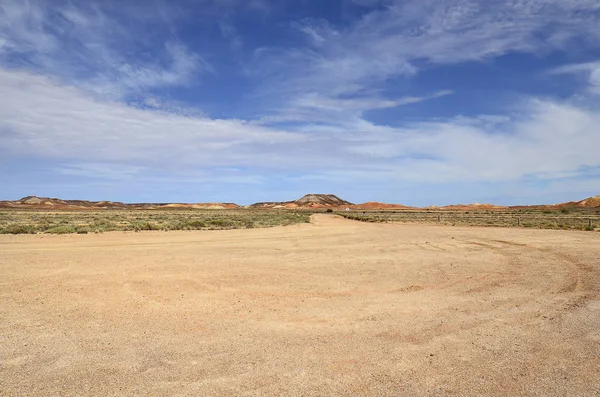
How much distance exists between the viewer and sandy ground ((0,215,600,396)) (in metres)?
4.87

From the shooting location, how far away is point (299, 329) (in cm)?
686

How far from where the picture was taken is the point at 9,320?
7.28 m

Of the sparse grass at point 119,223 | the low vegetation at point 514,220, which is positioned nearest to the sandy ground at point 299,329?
the sparse grass at point 119,223

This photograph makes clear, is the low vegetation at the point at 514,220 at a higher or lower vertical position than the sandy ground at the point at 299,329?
higher

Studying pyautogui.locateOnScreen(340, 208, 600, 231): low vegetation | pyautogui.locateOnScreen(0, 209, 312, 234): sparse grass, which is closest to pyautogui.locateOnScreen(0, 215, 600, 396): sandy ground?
pyautogui.locateOnScreen(0, 209, 312, 234): sparse grass

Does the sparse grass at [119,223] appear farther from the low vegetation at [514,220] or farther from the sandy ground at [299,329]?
the sandy ground at [299,329]

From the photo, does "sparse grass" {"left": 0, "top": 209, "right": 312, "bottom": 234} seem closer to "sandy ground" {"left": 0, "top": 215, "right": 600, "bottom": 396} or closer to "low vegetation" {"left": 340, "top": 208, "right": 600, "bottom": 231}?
"low vegetation" {"left": 340, "top": 208, "right": 600, "bottom": 231}

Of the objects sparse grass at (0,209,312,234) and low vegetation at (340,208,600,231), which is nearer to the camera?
sparse grass at (0,209,312,234)

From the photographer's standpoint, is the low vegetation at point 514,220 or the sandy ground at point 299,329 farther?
the low vegetation at point 514,220

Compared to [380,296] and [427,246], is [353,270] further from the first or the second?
[427,246]

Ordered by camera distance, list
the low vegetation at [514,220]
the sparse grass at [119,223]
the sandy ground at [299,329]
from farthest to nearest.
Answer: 1. the low vegetation at [514,220]
2. the sparse grass at [119,223]
3. the sandy ground at [299,329]

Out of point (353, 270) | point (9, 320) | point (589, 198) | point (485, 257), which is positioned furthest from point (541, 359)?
point (589, 198)

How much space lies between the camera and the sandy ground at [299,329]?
4871mm

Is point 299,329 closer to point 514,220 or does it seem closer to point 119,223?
point 119,223
